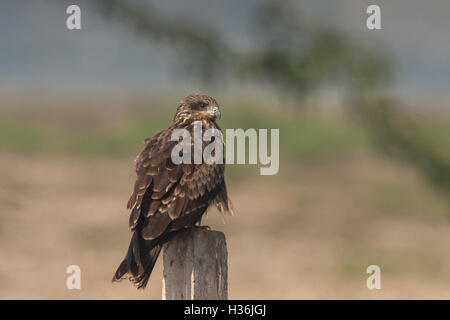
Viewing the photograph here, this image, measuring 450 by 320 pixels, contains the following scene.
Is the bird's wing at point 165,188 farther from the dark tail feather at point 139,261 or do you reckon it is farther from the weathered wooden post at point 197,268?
the weathered wooden post at point 197,268

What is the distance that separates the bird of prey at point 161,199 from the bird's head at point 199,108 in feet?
0.94

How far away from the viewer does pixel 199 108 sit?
24.3 ft

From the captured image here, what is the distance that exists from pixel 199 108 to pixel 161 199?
3.93 feet

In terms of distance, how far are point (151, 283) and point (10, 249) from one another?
4320 mm

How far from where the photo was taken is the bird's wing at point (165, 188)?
247 inches

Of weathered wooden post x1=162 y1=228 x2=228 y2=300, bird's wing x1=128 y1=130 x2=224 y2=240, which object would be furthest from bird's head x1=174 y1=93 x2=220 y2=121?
weathered wooden post x1=162 y1=228 x2=228 y2=300

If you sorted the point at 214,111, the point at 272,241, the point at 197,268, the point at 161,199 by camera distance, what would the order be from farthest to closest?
the point at 272,241 < the point at 214,111 < the point at 161,199 < the point at 197,268

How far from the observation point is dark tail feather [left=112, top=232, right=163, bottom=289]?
20.1 feet

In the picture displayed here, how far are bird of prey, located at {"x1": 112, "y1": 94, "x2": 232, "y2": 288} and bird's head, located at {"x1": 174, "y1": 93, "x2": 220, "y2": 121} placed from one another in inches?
11.3

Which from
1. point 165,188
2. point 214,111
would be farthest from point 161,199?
point 214,111

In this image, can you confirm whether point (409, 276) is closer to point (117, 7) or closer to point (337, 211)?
point (337, 211)

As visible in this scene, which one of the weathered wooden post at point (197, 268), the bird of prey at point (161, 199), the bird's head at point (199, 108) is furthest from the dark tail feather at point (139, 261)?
the bird's head at point (199, 108)

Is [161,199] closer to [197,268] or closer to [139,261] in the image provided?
[139,261]

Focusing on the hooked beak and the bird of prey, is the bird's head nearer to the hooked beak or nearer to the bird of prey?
the hooked beak
